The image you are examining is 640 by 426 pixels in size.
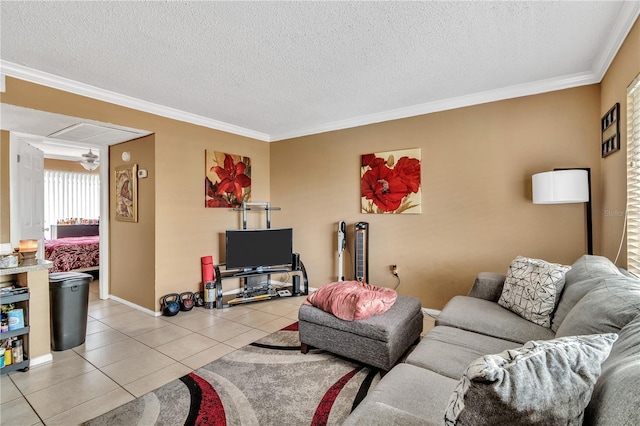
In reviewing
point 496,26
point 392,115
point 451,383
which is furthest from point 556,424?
point 392,115

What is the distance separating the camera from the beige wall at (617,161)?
2.11 meters

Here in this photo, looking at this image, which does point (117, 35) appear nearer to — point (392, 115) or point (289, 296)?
point (392, 115)

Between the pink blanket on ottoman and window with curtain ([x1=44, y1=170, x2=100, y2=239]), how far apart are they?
25.9 ft

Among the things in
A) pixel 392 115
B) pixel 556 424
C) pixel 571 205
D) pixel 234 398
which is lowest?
pixel 234 398

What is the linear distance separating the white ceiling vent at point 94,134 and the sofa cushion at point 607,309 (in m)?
4.37

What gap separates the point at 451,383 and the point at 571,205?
2471 mm

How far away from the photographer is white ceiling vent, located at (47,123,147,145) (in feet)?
11.6

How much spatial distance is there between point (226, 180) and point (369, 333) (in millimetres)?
3226

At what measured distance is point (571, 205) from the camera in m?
3.01

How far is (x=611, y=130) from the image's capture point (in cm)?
252

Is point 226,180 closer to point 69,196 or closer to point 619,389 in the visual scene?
point 619,389

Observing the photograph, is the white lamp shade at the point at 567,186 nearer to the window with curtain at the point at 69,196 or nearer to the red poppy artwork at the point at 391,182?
the red poppy artwork at the point at 391,182

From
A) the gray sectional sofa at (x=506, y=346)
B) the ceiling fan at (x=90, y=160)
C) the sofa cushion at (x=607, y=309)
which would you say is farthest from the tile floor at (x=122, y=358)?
the ceiling fan at (x=90, y=160)

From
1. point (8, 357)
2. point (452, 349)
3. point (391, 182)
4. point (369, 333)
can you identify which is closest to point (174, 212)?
point (8, 357)
